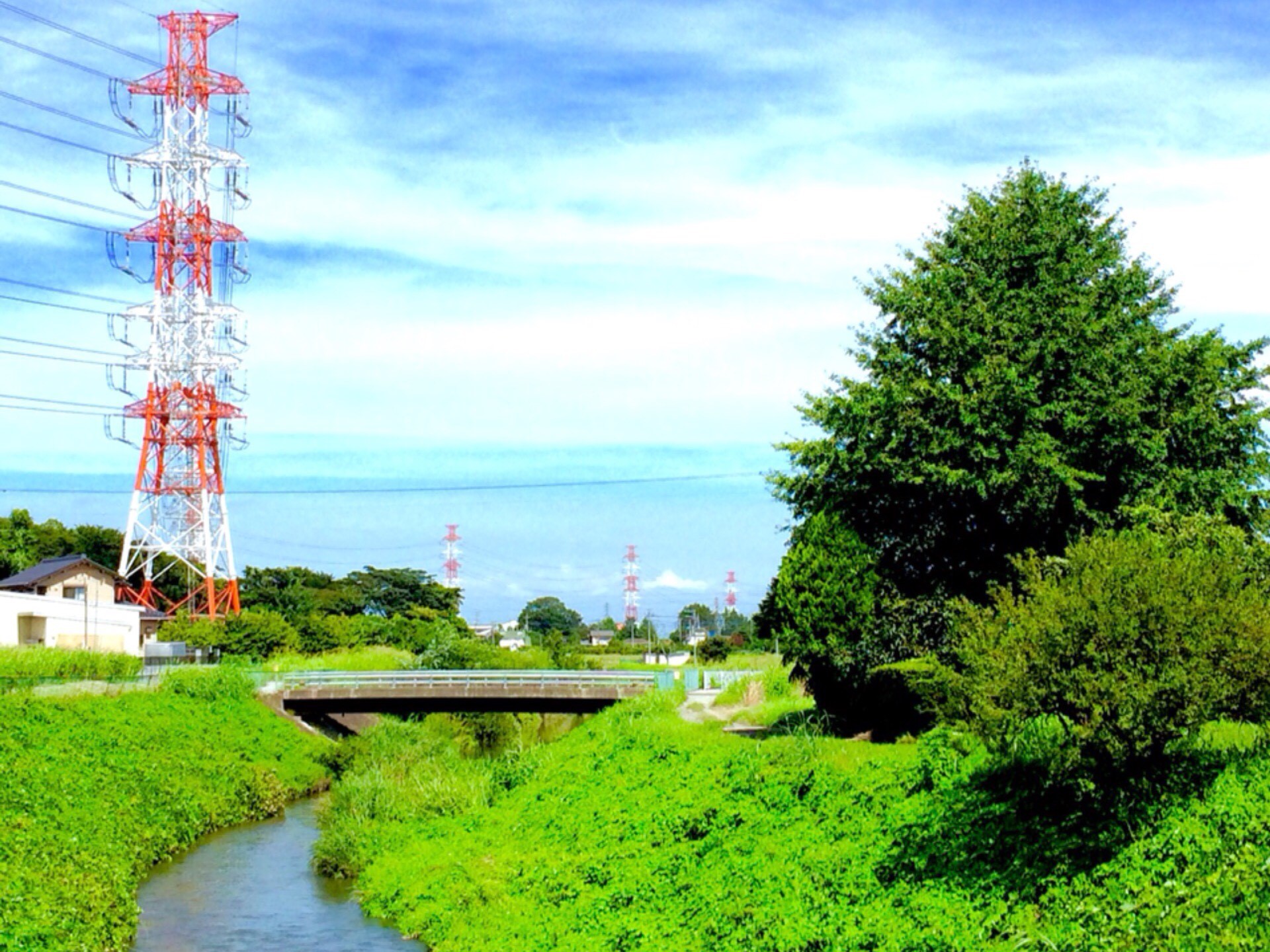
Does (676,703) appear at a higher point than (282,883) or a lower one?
higher

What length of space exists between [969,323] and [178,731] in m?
33.1

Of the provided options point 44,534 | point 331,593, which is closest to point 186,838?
point 44,534

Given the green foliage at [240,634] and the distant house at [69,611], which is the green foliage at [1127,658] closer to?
the distant house at [69,611]

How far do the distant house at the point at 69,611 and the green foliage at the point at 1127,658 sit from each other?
179 feet

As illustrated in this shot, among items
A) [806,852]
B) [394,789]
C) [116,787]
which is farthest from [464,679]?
[806,852]

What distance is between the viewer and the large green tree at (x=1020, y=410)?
104ft

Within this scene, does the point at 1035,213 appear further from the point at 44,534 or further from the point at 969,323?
the point at 44,534

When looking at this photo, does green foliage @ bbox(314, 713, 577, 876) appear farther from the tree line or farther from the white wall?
the white wall

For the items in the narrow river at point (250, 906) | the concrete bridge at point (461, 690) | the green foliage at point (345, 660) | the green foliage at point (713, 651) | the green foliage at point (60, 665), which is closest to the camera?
the narrow river at point (250, 906)

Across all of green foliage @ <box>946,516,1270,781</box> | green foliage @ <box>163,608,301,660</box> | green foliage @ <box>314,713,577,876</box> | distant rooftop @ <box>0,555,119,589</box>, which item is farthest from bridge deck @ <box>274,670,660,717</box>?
green foliage @ <box>946,516,1270,781</box>

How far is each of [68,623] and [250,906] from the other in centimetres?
4428

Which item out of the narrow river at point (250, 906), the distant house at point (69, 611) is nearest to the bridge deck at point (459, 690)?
the distant house at point (69, 611)

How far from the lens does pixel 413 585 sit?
13762cm

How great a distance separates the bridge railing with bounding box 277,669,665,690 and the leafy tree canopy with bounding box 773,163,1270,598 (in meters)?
21.7
